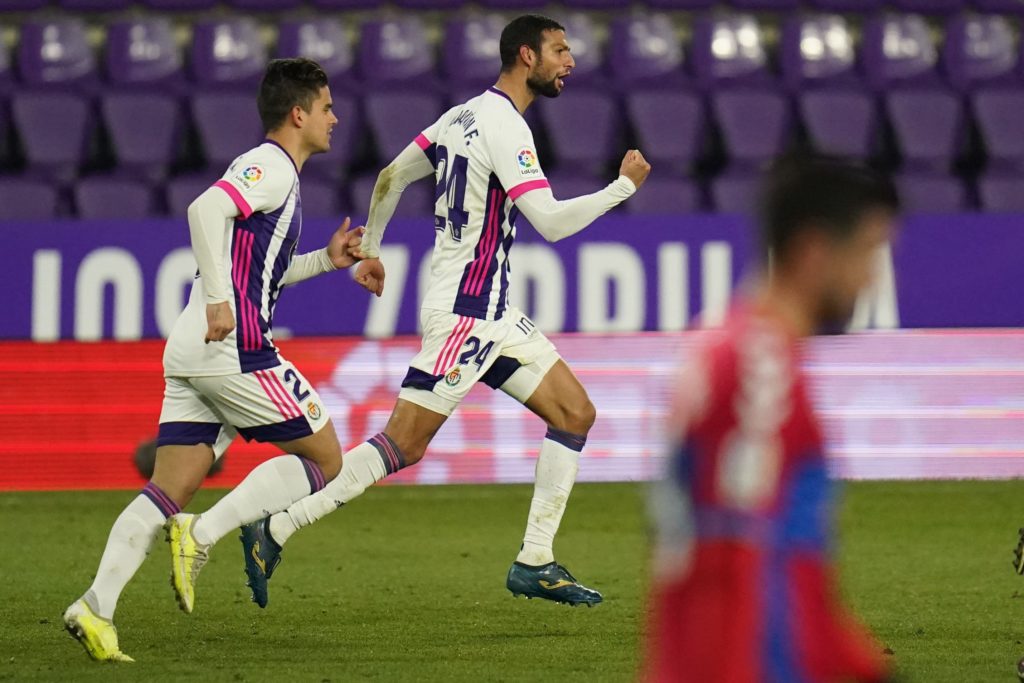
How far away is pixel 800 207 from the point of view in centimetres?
224

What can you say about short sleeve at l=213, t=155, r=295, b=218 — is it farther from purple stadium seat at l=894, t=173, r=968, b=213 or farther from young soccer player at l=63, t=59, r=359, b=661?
purple stadium seat at l=894, t=173, r=968, b=213

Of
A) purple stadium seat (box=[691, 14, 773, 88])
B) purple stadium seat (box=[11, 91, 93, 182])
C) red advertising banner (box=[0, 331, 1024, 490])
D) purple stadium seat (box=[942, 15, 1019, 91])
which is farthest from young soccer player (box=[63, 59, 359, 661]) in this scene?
purple stadium seat (box=[942, 15, 1019, 91])

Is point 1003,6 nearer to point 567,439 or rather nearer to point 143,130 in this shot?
point 143,130

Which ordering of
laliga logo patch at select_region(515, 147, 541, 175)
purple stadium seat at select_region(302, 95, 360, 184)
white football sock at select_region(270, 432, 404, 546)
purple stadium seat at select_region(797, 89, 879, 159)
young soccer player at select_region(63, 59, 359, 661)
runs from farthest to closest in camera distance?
purple stadium seat at select_region(797, 89, 879, 159), purple stadium seat at select_region(302, 95, 360, 184), laliga logo patch at select_region(515, 147, 541, 175), white football sock at select_region(270, 432, 404, 546), young soccer player at select_region(63, 59, 359, 661)

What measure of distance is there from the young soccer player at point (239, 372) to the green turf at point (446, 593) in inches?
15.6

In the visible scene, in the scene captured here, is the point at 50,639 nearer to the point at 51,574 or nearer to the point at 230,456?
the point at 51,574

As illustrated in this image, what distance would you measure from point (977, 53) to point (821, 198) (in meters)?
10.7

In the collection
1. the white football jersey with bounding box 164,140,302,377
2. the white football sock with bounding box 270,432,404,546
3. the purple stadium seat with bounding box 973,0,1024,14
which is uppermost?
the purple stadium seat with bounding box 973,0,1024,14

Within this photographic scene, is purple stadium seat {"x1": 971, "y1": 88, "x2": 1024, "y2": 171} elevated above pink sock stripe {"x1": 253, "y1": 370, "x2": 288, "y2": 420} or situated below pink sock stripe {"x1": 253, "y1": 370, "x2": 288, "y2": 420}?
above

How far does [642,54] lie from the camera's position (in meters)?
12.1

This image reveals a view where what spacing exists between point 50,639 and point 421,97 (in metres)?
6.61

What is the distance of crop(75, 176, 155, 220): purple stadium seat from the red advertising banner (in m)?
1.45

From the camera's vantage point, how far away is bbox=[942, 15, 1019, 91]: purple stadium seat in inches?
485

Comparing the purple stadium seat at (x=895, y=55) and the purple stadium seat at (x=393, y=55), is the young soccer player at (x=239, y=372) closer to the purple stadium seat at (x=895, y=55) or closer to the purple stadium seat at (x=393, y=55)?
the purple stadium seat at (x=393, y=55)
